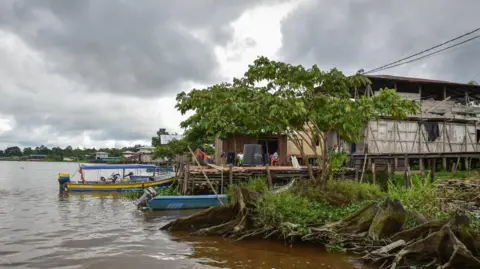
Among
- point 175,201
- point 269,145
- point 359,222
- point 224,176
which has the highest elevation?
point 269,145

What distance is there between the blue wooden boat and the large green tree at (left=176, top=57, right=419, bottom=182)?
15.8 ft

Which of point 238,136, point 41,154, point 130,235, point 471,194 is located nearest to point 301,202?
point 471,194

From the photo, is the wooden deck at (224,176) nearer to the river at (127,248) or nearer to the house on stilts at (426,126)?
the river at (127,248)

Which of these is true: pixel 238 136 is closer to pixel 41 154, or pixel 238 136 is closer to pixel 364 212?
pixel 364 212

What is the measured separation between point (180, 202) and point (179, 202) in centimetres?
4

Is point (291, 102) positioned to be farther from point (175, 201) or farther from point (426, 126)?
point (426, 126)

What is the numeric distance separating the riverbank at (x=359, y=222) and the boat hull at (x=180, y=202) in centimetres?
400

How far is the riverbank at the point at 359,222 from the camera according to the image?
6648 mm

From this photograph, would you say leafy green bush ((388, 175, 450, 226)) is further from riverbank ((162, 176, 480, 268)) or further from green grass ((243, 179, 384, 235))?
green grass ((243, 179, 384, 235))

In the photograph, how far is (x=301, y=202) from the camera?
10055mm

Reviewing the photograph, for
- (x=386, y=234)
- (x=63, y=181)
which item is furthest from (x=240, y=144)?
(x=386, y=234)

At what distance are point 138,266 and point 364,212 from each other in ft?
17.0

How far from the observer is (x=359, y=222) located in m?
8.30

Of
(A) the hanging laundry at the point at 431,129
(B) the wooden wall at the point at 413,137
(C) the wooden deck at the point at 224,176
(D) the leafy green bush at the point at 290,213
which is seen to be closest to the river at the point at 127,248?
(D) the leafy green bush at the point at 290,213
